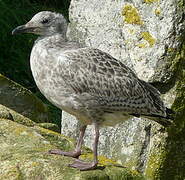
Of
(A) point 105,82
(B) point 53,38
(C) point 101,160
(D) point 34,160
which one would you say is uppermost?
(B) point 53,38

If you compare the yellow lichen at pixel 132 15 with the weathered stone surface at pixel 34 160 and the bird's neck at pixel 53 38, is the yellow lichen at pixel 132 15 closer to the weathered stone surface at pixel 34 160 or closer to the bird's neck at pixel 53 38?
the bird's neck at pixel 53 38

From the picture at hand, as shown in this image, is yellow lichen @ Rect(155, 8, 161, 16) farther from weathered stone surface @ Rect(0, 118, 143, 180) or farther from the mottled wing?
weathered stone surface @ Rect(0, 118, 143, 180)

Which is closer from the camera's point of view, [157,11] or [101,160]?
[101,160]

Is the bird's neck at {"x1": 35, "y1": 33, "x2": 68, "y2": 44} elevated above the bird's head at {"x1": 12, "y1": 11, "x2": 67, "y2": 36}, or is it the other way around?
the bird's head at {"x1": 12, "y1": 11, "x2": 67, "y2": 36}

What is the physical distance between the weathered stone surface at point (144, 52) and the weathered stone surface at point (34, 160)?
47.1 inches

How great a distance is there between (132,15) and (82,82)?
1675 millimetres

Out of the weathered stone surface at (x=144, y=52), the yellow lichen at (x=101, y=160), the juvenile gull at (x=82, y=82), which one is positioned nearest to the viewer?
the juvenile gull at (x=82, y=82)

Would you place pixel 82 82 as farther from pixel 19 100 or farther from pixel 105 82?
pixel 19 100

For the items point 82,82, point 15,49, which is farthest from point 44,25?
point 15,49

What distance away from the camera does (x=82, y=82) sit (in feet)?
23.1

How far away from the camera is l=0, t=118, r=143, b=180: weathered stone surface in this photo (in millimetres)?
6387

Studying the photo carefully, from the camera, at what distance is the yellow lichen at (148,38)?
837 centimetres

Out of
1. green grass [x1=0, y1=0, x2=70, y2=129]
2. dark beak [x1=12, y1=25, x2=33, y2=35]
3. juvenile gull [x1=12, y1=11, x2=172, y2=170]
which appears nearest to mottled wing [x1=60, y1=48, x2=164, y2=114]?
juvenile gull [x1=12, y1=11, x2=172, y2=170]

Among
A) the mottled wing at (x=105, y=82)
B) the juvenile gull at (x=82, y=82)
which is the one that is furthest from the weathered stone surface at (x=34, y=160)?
the mottled wing at (x=105, y=82)
